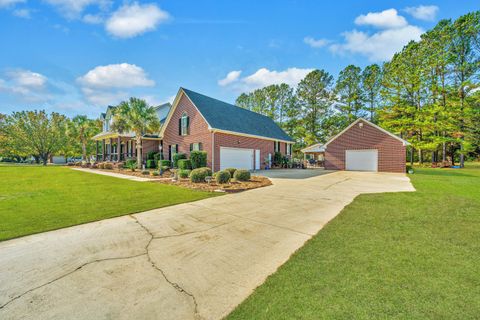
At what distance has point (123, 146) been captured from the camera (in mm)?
25219

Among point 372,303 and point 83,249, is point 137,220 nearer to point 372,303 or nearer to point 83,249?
point 83,249

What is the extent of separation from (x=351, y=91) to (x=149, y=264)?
36.5m

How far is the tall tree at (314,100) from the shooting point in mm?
33312

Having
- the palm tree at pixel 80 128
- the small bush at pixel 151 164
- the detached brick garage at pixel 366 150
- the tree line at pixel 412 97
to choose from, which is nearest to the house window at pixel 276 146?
the detached brick garage at pixel 366 150

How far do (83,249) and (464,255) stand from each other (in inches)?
254

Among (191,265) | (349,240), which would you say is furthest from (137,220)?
(349,240)

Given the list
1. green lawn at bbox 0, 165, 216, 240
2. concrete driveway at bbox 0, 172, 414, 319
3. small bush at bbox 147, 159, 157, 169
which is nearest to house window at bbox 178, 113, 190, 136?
small bush at bbox 147, 159, 157, 169

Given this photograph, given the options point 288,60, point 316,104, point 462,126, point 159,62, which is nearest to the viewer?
point 159,62

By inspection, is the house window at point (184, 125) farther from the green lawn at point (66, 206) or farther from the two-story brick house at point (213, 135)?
the green lawn at point (66, 206)

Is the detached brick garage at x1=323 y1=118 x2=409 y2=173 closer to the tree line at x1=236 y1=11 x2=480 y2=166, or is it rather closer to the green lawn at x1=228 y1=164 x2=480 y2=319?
the tree line at x1=236 y1=11 x2=480 y2=166

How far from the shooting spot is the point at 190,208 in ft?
21.1

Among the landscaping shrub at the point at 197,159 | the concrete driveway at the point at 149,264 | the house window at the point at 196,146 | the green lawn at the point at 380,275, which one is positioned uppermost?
the house window at the point at 196,146

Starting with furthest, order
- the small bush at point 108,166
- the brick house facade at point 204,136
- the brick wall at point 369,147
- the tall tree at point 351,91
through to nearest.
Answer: the tall tree at point 351,91, the small bush at point 108,166, the brick wall at point 369,147, the brick house facade at point 204,136

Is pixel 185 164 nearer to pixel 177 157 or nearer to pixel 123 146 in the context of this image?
pixel 177 157
